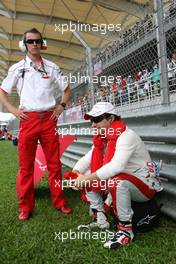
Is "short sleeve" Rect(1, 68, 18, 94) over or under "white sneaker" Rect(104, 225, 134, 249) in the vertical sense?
over

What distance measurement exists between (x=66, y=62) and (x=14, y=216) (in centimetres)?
2362

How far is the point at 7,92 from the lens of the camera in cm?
397

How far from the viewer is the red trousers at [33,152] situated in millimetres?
3807

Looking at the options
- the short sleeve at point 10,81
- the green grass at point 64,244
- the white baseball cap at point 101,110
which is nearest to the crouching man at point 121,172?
the white baseball cap at point 101,110

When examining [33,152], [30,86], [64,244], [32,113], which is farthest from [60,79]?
[64,244]

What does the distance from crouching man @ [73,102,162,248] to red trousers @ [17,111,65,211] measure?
0.78 metres

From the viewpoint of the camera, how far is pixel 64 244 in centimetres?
292

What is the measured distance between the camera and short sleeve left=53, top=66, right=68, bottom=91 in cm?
401

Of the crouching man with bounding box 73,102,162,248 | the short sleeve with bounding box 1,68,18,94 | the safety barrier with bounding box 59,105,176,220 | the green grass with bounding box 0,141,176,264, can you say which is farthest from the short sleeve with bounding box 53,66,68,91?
the green grass with bounding box 0,141,176,264

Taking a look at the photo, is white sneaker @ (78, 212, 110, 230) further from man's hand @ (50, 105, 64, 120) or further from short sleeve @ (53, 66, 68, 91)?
short sleeve @ (53, 66, 68, 91)

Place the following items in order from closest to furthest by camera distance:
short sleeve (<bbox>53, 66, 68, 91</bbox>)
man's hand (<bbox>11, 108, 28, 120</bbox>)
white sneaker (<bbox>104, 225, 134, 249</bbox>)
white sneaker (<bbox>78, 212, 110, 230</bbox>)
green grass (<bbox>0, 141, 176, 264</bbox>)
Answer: green grass (<bbox>0, 141, 176, 264</bbox>)
white sneaker (<bbox>104, 225, 134, 249</bbox>)
white sneaker (<bbox>78, 212, 110, 230</bbox>)
man's hand (<bbox>11, 108, 28, 120</bbox>)
short sleeve (<bbox>53, 66, 68, 91</bbox>)

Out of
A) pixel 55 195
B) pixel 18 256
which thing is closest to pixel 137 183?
pixel 18 256

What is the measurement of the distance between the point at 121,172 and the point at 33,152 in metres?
1.23

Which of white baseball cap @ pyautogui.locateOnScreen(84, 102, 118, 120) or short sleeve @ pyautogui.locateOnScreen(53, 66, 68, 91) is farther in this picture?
short sleeve @ pyautogui.locateOnScreen(53, 66, 68, 91)
